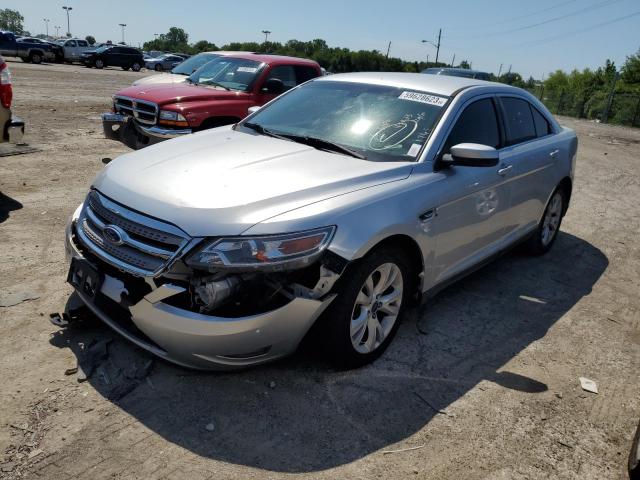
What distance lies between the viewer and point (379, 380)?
10.8 feet

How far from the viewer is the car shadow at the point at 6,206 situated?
534 cm

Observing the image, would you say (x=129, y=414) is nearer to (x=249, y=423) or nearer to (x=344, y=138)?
(x=249, y=423)

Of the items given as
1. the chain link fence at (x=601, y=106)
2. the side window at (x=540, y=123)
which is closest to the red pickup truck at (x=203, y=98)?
the side window at (x=540, y=123)

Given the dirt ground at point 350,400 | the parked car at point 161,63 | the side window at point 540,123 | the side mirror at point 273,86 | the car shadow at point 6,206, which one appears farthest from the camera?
the parked car at point 161,63

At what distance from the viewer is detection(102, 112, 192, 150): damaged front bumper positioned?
7.25 meters

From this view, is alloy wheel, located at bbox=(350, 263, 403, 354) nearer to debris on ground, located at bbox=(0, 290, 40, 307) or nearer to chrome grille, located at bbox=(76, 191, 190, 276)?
chrome grille, located at bbox=(76, 191, 190, 276)

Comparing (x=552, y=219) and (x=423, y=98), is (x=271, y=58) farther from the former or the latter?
(x=423, y=98)

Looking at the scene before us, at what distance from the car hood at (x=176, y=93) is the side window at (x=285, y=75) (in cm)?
80

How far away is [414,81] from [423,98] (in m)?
0.38

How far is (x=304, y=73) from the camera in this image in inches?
361

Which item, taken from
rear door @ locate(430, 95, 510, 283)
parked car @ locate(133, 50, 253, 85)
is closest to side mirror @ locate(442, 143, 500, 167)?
rear door @ locate(430, 95, 510, 283)

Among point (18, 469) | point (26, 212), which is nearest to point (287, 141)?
point (18, 469)

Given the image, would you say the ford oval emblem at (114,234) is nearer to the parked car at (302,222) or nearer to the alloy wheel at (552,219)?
the parked car at (302,222)

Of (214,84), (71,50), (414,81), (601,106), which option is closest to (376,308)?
(414,81)
